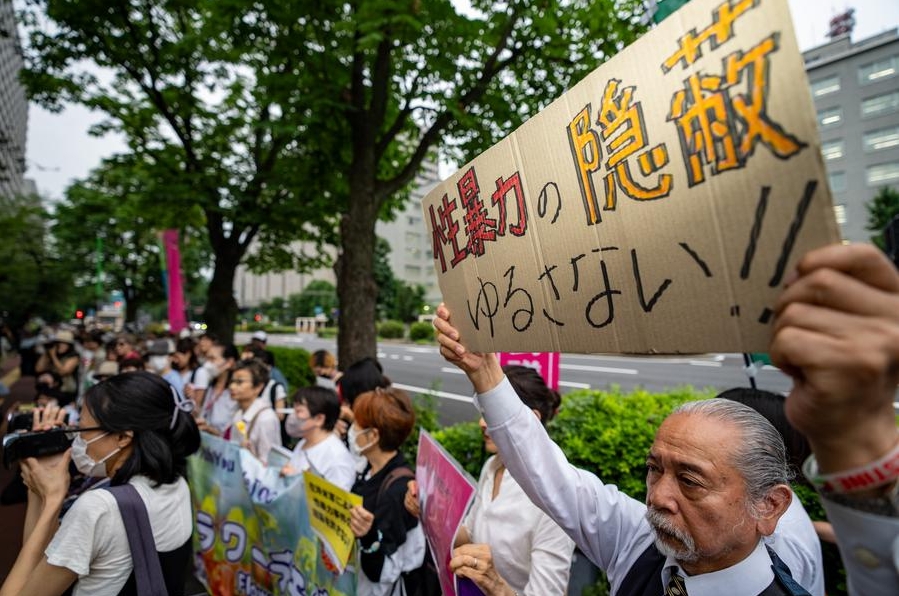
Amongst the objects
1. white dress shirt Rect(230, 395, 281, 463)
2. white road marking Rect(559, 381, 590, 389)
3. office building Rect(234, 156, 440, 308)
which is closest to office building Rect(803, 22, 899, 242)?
white road marking Rect(559, 381, 590, 389)

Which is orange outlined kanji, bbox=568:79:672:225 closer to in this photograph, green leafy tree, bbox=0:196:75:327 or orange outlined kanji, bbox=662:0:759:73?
orange outlined kanji, bbox=662:0:759:73

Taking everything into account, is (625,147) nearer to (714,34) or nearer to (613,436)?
(714,34)

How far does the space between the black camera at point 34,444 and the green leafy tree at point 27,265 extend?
48.8ft

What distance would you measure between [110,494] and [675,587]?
76.2 inches

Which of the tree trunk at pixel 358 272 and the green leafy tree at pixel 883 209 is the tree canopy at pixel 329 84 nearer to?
the tree trunk at pixel 358 272

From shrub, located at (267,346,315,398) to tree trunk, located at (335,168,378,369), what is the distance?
4595mm

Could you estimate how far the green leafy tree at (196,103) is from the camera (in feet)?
25.0

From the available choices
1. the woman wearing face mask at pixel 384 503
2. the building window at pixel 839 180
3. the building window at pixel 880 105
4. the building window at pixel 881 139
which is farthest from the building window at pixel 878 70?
the woman wearing face mask at pixel 384 503

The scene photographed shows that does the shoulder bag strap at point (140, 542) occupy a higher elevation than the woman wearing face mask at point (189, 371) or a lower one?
lower

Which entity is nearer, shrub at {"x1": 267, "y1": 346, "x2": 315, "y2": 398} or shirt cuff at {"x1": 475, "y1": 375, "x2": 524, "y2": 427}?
shirt cuff at {"x1": 475, "y1": 375, "x2": 524, "y2": 427}

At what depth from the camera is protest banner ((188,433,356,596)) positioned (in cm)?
259

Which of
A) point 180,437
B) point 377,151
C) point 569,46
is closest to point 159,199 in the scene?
point 377,151

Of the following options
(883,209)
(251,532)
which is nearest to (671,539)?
(251,532)

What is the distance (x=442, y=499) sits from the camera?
6.70 ft
